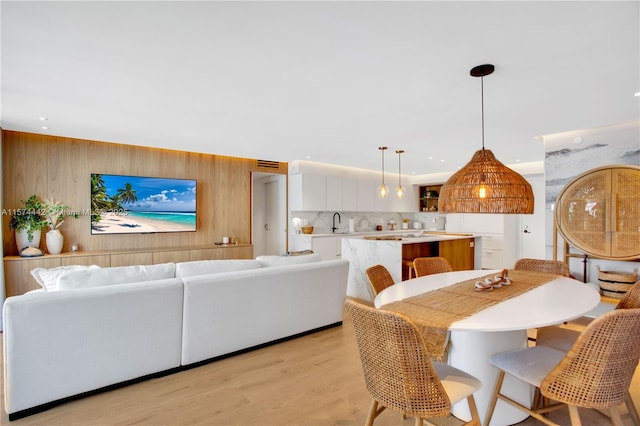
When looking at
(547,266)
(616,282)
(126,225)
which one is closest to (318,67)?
(547,266)

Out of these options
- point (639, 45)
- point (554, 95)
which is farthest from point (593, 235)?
point (639, 45)

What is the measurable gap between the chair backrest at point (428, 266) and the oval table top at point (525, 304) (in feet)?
1.66

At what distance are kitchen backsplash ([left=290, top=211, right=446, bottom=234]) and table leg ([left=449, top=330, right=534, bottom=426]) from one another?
505 cm

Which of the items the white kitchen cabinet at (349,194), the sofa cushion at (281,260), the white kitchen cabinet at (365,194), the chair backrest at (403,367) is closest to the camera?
the chair backrest at (403,367)

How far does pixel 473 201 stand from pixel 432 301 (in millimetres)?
754

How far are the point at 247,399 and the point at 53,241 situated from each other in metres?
3.93

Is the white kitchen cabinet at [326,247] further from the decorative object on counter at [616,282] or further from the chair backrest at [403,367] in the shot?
the chair backrest at [403,367]

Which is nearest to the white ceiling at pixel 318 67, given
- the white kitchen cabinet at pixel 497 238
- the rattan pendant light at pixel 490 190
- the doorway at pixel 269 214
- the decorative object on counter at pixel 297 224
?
the rattan pendant light at pixel 490 190

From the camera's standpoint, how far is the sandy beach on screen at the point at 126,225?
504cm

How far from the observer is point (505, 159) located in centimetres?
618

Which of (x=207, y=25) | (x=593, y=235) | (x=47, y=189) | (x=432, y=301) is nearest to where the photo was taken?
(x=207, y=25)

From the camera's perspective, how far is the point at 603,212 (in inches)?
150

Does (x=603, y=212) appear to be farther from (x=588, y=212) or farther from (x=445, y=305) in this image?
(x=445, y=305)

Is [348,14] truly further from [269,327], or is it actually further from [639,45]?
[269,327]
